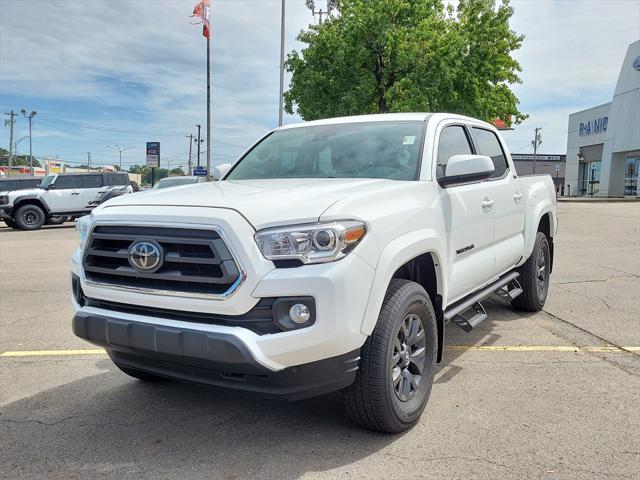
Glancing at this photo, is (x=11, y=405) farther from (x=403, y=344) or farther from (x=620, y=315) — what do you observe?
(x=620, y=315)

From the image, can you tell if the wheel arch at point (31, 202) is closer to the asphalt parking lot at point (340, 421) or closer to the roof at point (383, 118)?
the asphalt parking lot at point (340, 421)

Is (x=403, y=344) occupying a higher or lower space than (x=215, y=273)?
lower

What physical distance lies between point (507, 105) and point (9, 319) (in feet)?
72.7

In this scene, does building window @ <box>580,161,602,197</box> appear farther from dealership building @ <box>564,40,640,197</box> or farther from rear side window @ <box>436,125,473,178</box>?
rear side window @ <box>436,125,473,178</box>

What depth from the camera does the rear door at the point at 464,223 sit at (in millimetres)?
3781

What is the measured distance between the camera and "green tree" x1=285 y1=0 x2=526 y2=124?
21.5m

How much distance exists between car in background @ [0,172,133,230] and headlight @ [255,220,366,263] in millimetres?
18773

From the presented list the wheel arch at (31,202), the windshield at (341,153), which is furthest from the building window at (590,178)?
the windshield at (341,153)

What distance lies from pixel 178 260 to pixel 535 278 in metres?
4.24

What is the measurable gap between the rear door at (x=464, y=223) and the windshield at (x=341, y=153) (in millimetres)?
232

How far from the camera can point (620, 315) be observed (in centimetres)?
586

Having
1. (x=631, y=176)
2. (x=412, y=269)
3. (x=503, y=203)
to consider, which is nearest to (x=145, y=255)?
(x=412, y=269)

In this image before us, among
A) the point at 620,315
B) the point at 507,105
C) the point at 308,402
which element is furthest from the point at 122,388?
the point at 507,105

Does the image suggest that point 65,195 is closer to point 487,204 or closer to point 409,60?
point 409,60
